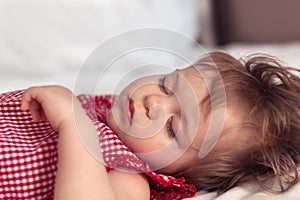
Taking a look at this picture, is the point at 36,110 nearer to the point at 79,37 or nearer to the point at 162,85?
the point at 162,85

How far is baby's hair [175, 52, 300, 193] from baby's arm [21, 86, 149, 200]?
120 mm

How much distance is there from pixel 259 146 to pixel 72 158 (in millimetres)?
310

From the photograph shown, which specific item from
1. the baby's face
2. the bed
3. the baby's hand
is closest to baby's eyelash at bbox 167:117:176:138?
the baby's face

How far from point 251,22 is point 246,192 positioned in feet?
3.24

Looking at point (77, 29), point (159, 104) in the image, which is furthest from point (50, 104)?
point (77, 29)

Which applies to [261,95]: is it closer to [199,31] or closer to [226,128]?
[226,128]

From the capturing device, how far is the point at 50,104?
2.70 ft

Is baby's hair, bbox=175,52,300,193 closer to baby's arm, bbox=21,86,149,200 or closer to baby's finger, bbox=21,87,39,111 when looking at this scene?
baby's arm, bbox=21,86,149,200

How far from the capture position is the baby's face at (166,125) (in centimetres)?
90

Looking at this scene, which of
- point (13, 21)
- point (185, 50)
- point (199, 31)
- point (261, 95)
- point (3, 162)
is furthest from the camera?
point (199, 31)

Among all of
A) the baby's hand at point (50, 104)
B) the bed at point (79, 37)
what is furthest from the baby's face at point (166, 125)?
the bed at point (79, 37)

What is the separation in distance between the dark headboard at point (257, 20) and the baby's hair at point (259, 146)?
0.83m

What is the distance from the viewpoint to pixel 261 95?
3.05ft

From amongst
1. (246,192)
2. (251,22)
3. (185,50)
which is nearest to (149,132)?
(246,192)
